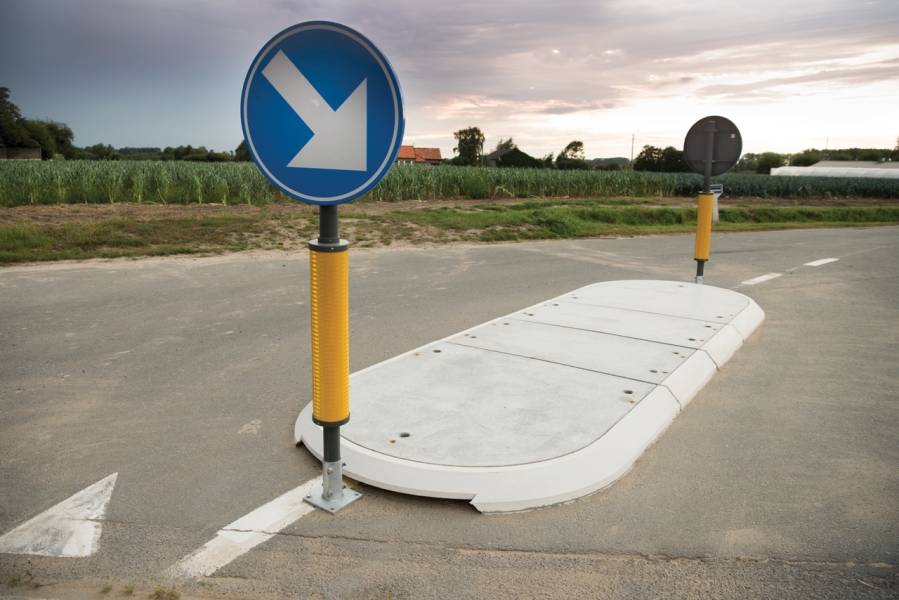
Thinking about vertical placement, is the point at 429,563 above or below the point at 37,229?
below

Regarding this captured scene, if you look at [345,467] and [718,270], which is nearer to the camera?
[345,467]

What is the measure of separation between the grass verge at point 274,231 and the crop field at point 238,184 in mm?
3485

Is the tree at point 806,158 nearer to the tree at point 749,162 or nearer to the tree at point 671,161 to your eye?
the tree at point 749,162

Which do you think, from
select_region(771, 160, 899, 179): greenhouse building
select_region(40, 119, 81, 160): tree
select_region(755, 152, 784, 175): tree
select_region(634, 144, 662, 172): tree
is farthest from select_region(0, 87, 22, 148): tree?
select_region(755, 152, 784, 175): tree

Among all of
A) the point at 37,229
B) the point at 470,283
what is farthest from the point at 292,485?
the point at 37,229

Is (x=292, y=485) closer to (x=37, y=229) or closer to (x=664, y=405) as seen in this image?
(x=664, y=405)

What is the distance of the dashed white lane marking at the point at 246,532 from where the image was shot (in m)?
2.54

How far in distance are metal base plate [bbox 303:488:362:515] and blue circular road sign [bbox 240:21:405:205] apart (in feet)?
4.65

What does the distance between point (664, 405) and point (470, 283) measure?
5.04 meters

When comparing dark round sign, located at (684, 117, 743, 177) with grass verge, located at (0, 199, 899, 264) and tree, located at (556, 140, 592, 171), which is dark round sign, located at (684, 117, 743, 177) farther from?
tree, located at (556, 140, 592, 171)

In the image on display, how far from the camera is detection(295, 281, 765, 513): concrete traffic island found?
122 inches

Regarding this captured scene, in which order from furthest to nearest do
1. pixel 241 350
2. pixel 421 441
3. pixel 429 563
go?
1. pixel 241 350
2. pixel 421 441
3. pixel 429 563

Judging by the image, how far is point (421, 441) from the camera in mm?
3373

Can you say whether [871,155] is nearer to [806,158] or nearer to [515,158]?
[806,158]
